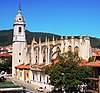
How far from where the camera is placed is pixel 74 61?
5809 cm

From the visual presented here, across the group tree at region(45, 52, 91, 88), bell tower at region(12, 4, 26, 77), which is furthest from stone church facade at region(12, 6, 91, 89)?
tree at region(45, 52, 91, 88)

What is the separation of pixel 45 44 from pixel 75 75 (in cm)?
3456

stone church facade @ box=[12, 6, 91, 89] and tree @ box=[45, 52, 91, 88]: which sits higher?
stone church facade @ box=[12, 6, 91, 89]

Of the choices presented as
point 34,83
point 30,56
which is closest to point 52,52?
point 34,83

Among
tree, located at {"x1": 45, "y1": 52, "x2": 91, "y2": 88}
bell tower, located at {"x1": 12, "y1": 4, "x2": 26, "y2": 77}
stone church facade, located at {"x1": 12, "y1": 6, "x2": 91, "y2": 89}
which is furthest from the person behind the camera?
bell tower, located at {"x1": 12, "y1": 4, "x2": 26, "y2": 77}

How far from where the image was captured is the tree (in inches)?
2217

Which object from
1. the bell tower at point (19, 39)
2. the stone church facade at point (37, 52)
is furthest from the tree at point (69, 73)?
the bell tower at point (19, 39)

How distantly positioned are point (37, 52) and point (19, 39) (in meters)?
14.8

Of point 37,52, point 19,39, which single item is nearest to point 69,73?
point 37,52

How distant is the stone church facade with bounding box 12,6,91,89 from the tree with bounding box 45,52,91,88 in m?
18.3

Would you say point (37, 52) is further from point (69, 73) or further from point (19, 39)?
point (69, 73)

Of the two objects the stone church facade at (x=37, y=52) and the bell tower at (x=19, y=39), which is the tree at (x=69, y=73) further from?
the bell tower at (x=19, y=39)

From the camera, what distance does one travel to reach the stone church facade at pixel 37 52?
8019 centimetres

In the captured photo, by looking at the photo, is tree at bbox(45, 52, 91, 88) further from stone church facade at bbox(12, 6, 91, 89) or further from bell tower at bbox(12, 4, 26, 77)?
bell tower at bbox(12, 4, 26, 77)
